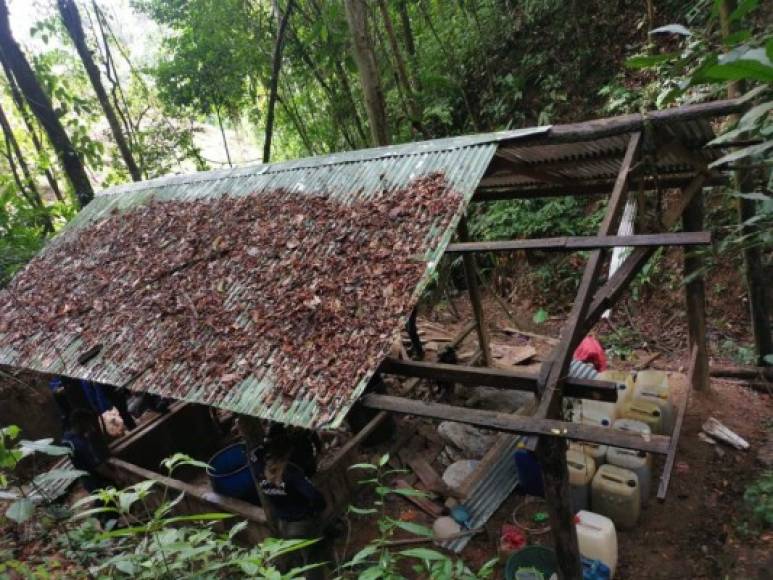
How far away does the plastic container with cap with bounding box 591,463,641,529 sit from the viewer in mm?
4781

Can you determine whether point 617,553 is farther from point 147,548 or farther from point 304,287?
point 147,548

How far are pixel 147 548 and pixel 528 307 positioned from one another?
9.60 m

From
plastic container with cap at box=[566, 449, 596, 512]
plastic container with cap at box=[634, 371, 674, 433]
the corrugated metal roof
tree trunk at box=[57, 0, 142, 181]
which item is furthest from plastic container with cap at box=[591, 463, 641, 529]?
tree trunk at box=[57, 0, 142, 181]

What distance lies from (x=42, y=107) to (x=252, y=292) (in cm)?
1049

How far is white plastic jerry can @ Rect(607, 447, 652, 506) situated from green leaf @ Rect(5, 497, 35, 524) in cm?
520

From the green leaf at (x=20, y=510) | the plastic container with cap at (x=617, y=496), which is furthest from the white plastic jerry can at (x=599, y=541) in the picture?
the green leaf at (x=20, y=510)

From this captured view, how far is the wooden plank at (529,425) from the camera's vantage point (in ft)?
8.12

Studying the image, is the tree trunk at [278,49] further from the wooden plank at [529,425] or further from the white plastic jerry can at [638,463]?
the white plastic jerry can at [638,463]

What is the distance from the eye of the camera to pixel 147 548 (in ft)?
7.40

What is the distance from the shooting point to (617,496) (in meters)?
4.80

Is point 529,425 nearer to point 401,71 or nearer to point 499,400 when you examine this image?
point 499,400

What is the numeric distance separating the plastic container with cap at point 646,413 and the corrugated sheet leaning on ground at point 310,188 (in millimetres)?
3699

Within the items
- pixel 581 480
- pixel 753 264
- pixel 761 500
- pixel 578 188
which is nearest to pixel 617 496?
pixel 581 480

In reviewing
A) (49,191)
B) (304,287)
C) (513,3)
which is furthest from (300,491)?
(49,191)
